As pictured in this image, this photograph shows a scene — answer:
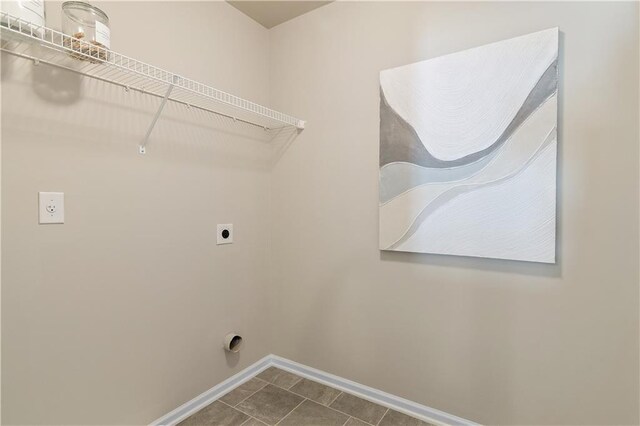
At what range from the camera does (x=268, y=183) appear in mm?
2217

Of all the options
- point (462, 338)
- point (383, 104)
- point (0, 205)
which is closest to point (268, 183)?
point (383, 104)

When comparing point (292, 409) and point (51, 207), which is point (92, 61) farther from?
point (292, 409)

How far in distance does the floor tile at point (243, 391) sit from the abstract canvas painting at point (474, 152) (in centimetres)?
117

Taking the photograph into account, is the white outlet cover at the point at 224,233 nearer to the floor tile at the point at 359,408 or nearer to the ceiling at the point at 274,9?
the floor tile at the point at 359,408

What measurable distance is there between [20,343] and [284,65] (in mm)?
1973

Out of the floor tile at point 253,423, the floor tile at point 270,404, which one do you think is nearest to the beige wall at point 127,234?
the floor tile at point 270,404

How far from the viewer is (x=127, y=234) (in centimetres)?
144

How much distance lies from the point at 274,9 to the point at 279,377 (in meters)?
2.36

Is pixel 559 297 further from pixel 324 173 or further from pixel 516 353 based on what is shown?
pixel 324 173

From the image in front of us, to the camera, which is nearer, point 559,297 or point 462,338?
point 559,297

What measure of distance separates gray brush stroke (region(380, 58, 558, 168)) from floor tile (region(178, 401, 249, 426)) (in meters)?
1.56

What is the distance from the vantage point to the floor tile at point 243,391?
182 centimetres

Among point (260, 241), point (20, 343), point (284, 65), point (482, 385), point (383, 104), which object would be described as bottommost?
point (482, 385)

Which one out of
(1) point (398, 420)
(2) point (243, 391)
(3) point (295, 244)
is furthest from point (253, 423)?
(3) point (295, 244)
